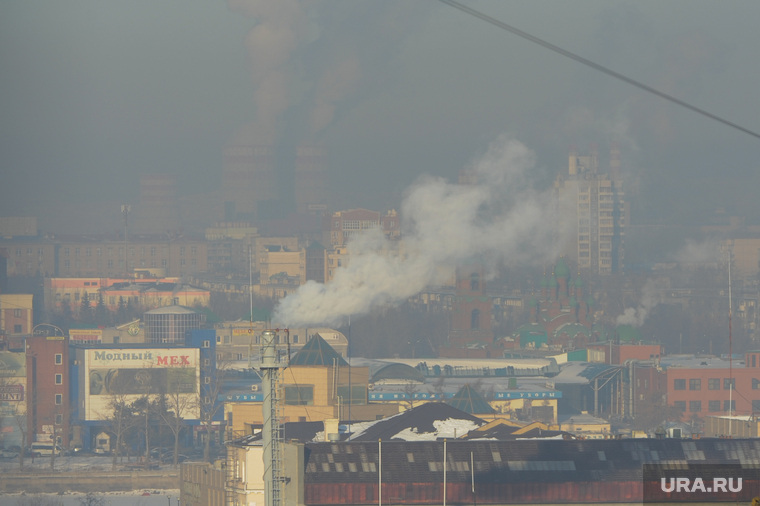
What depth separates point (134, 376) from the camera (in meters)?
92.8

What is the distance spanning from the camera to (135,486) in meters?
77.7

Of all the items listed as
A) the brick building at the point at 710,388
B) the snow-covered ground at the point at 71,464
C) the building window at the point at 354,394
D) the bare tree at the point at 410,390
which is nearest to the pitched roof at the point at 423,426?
the building window at the point at 354,394

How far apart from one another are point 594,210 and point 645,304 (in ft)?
82.2

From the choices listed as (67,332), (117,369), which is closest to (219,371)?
(117,369)

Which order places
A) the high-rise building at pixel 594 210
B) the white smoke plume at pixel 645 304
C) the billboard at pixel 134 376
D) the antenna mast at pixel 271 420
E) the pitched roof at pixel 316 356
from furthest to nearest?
1. the high-rise building at pixel 594 210
2. the white smoke plume at pixel 645 304
3. the billboard at pixel 134 376
4. the pitched roof at pixel 316 356
5. the antenna mast at pixel 271 420

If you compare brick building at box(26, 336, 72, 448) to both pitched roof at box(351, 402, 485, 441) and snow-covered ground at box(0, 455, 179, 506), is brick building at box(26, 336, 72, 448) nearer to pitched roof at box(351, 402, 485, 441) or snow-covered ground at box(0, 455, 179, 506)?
snow-covered ground at box(0, 455, 179, 506)

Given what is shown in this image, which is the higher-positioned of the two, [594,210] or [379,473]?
[594,210]

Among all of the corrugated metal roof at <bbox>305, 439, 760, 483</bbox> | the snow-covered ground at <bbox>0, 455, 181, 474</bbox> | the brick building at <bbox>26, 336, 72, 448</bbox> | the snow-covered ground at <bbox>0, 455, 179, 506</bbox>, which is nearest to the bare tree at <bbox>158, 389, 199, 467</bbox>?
the snow-covered ground at <bbox>0, 455, 181, 474</bbox>

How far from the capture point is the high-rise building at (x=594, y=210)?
518 feet

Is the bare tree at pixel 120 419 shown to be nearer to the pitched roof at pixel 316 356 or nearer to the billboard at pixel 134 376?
the billboard at pixel 134 376

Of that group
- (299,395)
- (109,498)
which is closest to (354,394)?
(299,395)

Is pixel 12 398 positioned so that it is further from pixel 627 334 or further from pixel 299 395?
pixel 627 334

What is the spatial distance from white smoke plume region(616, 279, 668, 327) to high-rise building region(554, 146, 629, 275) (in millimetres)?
8829

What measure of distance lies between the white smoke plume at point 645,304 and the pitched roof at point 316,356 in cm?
5208
